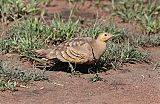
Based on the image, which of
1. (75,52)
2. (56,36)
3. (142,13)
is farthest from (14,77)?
(142,13)

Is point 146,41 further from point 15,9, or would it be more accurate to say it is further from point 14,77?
point 14,77

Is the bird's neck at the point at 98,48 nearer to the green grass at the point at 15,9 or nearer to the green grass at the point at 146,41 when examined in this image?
the green grass at the point at 146,41

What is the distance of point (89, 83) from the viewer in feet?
21.6

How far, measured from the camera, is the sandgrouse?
6680 mm

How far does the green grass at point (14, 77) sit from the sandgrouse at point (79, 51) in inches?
13.2

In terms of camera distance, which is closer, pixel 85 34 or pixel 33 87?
pixel 33 87

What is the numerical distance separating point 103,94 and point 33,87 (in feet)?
2.77

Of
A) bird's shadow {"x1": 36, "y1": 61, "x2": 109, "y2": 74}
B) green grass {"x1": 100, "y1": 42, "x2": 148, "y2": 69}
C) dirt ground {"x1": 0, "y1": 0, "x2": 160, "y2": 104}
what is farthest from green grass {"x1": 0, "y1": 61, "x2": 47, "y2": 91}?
green grass {"x1": 100, "y1": 42, "x2": 148, "y2": 69}

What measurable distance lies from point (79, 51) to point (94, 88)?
551 millimetres

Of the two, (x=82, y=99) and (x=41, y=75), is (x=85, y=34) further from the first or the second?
(x=82, y=99)

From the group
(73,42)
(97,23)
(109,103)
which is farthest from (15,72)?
(97,23)

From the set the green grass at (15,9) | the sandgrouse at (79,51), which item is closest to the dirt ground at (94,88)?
the sandgrouse at (79,51)

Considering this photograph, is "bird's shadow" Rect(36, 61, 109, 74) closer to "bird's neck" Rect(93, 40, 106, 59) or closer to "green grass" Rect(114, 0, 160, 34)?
"bird's neck" Rect(93, 40, 106, 59)

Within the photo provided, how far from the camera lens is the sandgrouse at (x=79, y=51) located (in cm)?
668
